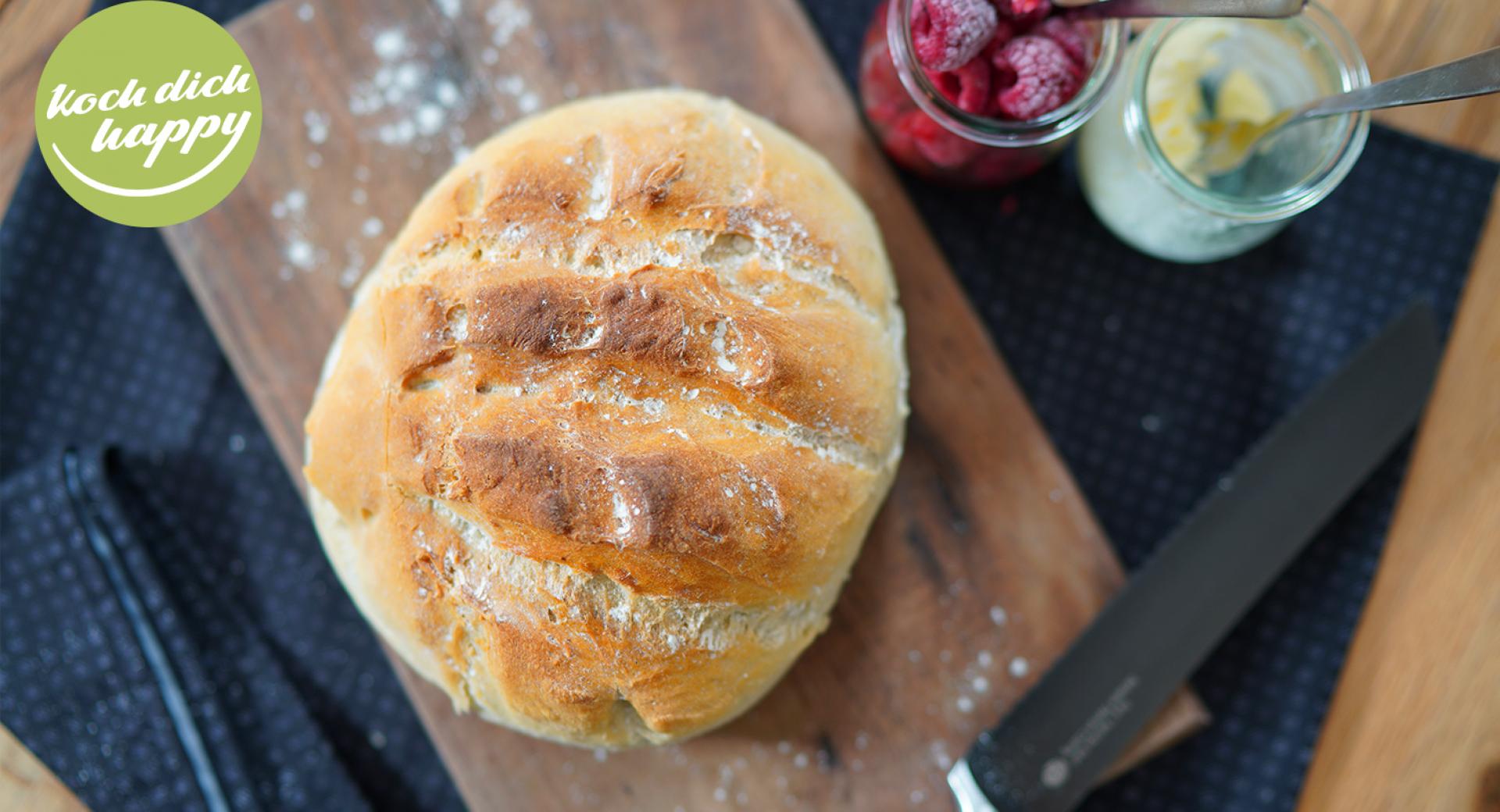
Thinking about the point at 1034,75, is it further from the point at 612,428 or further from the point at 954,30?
the point at 612,428

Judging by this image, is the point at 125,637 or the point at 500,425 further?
the point at 125,637

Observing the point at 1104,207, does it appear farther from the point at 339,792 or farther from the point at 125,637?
the point at 125,637

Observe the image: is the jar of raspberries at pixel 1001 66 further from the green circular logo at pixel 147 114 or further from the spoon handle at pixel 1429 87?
the green circular logo at pixel 147 114

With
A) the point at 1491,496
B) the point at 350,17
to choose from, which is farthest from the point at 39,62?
the point at 1491,496

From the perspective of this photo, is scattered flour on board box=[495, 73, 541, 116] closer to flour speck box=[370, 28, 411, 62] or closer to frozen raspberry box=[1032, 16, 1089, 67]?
flour speck box=[370, 28, 411, 62]

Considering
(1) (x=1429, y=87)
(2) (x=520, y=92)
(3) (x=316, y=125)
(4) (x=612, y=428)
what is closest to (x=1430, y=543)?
(1) (x=1429, y=87)

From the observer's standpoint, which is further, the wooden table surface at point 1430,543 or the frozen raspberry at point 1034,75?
the wooden table surface at point 1430,543

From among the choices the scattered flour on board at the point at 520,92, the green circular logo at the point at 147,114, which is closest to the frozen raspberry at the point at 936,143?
the scattered flour on board at the point at 520,92
